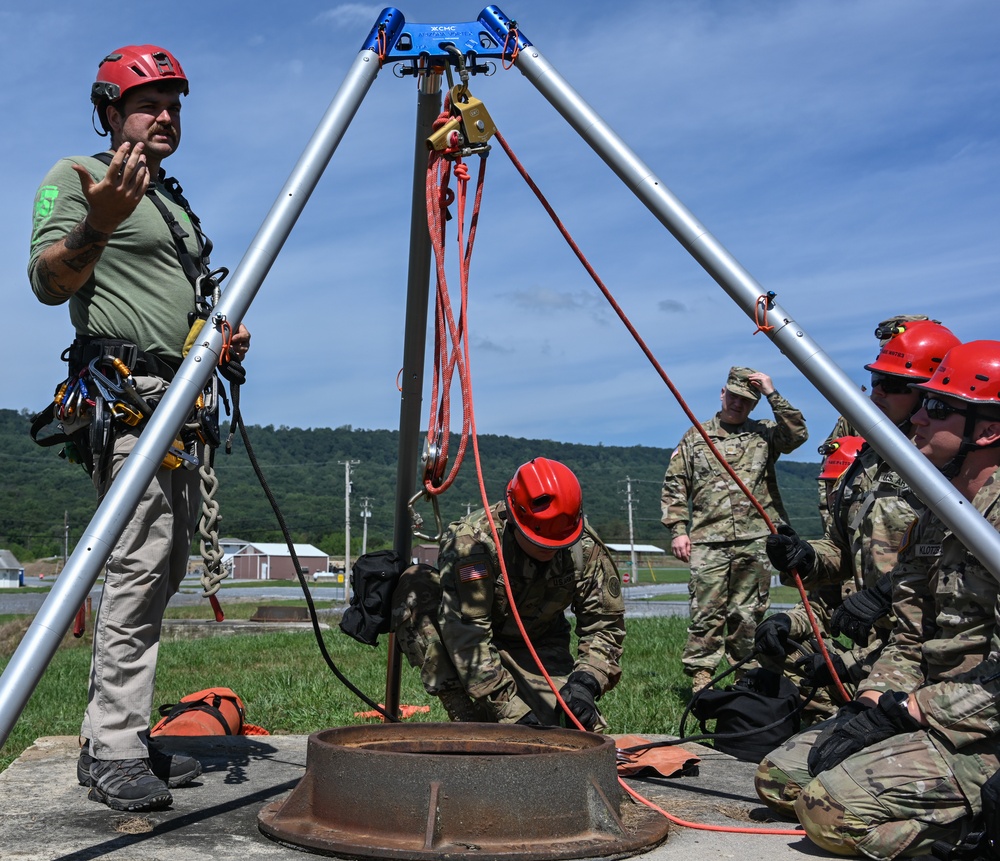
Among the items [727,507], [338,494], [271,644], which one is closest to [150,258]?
[727,507]

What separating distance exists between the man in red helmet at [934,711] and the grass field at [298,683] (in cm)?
266

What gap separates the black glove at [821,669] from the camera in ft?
16.8

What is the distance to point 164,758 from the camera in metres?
4.50

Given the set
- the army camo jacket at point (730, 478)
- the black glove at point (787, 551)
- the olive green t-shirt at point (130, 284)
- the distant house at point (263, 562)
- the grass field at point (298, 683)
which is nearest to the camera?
the olive green t-shirt at point (130, 284)

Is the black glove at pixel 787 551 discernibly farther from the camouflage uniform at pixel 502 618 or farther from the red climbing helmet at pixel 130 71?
the red climbing helmet at pixel 130 71

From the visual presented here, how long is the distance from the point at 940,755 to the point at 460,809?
1636 millimetres

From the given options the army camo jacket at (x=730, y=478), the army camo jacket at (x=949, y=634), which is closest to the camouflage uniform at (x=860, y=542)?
the army camo jacket at (x=949, y=634)

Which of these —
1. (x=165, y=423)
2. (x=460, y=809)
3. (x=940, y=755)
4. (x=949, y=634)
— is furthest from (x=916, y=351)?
(x=165, y=423)

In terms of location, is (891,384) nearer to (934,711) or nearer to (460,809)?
(934,711)

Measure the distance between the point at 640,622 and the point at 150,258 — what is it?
12.1 meters

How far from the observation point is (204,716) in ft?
19.6

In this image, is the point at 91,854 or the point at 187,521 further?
the point at 187,521

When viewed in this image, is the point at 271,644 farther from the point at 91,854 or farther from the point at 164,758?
the point at 91,854

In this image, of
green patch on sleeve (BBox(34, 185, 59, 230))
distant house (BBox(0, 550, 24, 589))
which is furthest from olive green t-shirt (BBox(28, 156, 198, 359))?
distant house (BBox(0, 550, 24, 589))
